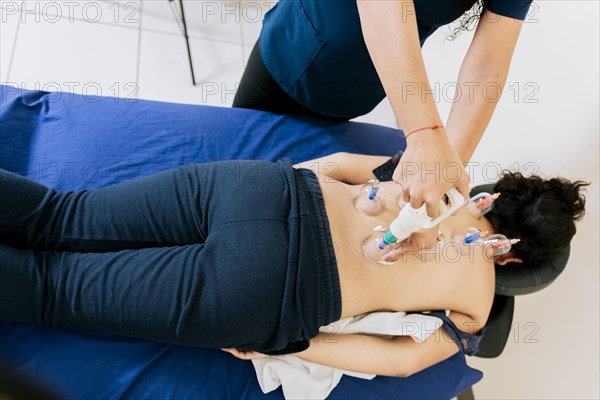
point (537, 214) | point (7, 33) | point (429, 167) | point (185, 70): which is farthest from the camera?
point (185, 70)

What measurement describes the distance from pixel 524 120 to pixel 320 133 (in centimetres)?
82

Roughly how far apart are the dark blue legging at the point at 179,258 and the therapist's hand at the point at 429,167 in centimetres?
25

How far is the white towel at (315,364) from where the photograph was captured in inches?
44.0

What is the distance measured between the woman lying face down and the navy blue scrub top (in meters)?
0.30

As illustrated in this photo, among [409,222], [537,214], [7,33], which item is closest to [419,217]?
[409,222]

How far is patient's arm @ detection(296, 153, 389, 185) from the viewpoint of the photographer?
1248 millimetres

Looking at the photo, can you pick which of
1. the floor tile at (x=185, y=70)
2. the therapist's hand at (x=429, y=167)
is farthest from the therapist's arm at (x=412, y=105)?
the floor tile at (x=185, y=70)

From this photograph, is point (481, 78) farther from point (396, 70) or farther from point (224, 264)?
point (224, 264)

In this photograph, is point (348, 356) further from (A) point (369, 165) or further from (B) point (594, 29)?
(B) point (594, 29)

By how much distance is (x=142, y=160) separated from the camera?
1.37 m

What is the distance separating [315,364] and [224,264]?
0.44 metres

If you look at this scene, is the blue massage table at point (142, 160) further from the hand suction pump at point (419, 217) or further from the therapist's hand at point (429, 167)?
the therapist's hand at point (429, 167)

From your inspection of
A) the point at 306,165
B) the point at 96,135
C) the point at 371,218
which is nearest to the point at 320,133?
the point at 306,165

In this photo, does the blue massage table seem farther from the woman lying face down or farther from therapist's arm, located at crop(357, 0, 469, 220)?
therapist's arm, located at crop(357, 0, 469, 220)
